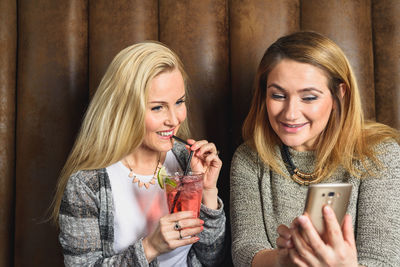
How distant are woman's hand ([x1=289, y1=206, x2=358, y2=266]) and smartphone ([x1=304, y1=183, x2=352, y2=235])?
2 cm

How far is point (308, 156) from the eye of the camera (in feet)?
5.35

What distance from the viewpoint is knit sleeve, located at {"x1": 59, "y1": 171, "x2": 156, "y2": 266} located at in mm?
1409

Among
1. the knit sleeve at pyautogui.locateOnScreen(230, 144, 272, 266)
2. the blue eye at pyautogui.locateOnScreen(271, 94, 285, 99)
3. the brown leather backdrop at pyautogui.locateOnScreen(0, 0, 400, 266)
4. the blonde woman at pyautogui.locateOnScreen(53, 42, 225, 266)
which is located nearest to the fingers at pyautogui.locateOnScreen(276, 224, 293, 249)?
the knit sleeve at pyautogui.locateOnScreen(230, 144, 272, 266)

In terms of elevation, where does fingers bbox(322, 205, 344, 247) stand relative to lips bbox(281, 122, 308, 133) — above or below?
below

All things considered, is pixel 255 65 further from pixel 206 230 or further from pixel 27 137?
pixel 27 137

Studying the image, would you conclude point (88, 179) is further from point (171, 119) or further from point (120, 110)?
point (171, 119)

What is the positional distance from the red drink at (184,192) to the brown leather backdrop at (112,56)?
64cm

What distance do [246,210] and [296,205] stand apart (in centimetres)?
20

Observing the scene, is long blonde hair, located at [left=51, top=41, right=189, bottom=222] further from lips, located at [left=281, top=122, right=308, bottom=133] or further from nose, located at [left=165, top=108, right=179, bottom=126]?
lips, located at [left=281, top=122, right=308, bottom=133]

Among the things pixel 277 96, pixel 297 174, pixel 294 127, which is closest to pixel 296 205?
pixel 297 174

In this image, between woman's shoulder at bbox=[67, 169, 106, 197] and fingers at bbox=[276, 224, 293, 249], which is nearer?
fingers at bbox=[276, 224, 293, 249]

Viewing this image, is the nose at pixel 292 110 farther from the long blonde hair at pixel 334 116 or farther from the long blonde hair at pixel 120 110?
the long blonde hair at pixel 120 110

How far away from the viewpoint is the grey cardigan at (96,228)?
143 cm

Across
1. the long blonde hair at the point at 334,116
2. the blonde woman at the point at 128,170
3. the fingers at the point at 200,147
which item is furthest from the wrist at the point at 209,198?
the long blonde hair at the point at 334,116
